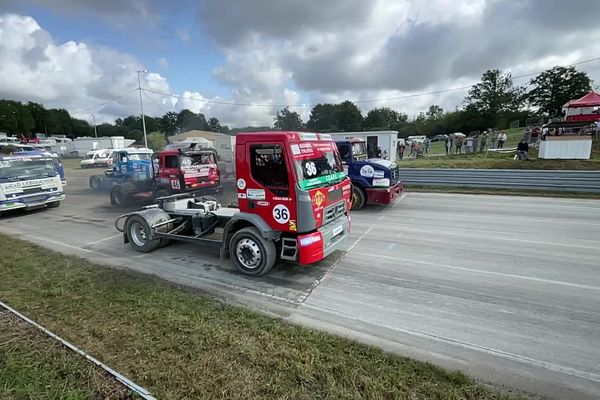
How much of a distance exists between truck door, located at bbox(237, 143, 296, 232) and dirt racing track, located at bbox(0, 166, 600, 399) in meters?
1.14

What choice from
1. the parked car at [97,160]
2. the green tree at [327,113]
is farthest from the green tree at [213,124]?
the parked car at [97,160]

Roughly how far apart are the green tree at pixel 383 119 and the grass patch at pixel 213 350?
10134 cm

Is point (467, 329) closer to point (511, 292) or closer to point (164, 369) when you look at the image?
point (511, 292)

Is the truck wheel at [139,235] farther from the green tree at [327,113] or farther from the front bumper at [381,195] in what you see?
the green tree at [327,113]

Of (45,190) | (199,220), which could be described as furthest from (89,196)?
(199,220)

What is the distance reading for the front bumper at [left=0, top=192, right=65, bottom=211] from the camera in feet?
36.1

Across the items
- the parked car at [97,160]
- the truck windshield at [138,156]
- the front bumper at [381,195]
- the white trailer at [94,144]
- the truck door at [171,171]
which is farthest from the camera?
the white trailer at [94,144]

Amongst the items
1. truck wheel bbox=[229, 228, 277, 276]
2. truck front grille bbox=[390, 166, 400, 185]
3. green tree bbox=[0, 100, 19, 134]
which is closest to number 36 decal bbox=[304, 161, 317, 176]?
truck wheel bbox=[229, 228, 277, 276]

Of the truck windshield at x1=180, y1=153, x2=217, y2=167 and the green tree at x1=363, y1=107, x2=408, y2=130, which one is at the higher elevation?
the green tree at x1=363, y1=107, x2=408, y2=130

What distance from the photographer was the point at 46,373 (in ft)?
9.73

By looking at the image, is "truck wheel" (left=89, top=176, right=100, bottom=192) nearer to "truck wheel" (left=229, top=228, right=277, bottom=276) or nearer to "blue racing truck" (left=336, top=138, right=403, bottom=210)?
"blue racing truck" (left=336, top=138, right=403, bottom=210)

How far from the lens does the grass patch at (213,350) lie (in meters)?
2.75

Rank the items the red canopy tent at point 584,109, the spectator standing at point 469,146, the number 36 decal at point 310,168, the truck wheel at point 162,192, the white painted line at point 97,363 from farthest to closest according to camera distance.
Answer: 1. the red canopy tent at point 584,109
2. the spectator standing at point 469,146
3. the truck wheel at point 162,192
4. the number 36 decal at point 310,168
5. the white painted line at point 97,363

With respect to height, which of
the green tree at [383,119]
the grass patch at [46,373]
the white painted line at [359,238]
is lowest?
the white painted line at [359,238]
